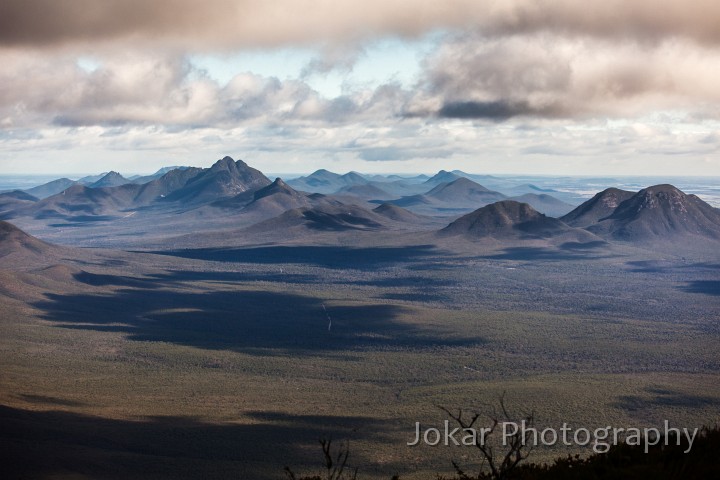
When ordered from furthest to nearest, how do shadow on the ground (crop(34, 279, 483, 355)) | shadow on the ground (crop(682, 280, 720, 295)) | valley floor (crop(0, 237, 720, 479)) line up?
shadow on the ground (crop(682, 280, 720, 295)) < shadow on the ground (crop(34, 279, 483, 355)) < valley floor (crop(0, 237, 720, 479))

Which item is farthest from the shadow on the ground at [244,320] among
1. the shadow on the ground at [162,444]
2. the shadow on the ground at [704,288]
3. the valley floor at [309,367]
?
the shadow on the ground at [704,288]

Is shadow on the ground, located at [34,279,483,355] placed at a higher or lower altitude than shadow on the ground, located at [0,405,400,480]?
lower

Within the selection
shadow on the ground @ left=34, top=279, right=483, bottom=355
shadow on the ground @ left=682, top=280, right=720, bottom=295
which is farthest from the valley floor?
shadow on the ground @ left=682, top=280, right=720, bottom=295

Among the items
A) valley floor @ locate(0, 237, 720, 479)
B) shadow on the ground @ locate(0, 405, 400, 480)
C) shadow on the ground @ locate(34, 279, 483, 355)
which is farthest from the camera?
shadow on the ground @ locate(34, 279, 483, 355)

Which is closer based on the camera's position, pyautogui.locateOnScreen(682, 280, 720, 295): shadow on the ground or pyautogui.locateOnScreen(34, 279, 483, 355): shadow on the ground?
pyautogui.locateOnScreen(34, 279, 483, 355): shadow on the ground

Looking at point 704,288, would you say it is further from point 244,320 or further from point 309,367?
point 309,367

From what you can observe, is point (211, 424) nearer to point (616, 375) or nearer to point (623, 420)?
point (623, 420)

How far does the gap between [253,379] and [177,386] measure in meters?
11.2

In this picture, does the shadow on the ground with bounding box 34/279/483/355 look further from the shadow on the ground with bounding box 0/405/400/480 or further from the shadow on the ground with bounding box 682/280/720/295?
the shadow on the ground with bounding box 682/280/720/295

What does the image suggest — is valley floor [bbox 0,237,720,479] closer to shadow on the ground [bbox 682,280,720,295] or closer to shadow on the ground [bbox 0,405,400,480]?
shadow on the ground [bbox 0,405,400,480]

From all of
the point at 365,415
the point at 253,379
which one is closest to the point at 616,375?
the point at 365,415

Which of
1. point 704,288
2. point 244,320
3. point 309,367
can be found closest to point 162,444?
point 309,367

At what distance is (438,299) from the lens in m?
178

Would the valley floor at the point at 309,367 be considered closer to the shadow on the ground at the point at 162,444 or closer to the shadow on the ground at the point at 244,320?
the shadow on the ground at the point at 162,444
